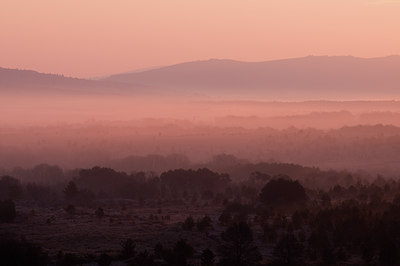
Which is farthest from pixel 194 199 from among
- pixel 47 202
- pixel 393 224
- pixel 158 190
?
pixel 393 224

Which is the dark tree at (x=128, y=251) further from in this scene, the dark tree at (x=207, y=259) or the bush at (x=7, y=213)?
the bush at (x=7, y=213)

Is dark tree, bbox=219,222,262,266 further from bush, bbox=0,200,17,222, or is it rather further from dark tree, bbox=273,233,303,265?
bush, bbox=0,200,17,222

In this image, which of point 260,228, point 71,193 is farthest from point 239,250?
point 71,193

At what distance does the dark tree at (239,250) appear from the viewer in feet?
194

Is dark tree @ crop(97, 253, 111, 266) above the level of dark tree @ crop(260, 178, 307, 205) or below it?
below

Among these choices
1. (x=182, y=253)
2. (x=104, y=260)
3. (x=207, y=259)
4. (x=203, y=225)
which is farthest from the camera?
(x=203, y=225)

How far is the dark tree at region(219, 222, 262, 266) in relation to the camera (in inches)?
2323

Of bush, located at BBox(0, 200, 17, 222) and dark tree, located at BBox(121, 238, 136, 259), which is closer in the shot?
dark tree, located at BBox(121, 238, 136, 259)

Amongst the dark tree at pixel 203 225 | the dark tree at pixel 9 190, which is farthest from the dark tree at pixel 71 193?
the dark tree at pixel 203 225

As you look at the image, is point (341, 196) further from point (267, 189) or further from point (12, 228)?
point (12, 228)

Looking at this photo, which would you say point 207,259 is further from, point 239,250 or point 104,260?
point 104,260

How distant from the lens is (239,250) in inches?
2398

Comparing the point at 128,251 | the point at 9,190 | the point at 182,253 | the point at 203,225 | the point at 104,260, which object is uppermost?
the point at 9,190

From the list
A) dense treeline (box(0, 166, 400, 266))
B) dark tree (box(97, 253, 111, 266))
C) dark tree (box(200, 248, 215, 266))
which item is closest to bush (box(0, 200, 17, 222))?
dense treeline (box(0, 166, 400, 266))
